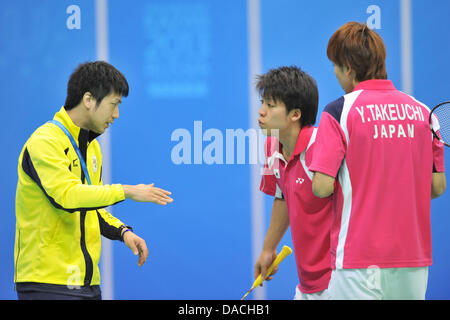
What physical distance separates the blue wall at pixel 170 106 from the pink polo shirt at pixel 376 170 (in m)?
2.07

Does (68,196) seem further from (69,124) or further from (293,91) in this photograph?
(293,91)

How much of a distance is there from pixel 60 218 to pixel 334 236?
3.38 feet

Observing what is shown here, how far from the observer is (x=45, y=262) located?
6.29 feet

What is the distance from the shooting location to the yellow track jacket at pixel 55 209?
1.85 metres

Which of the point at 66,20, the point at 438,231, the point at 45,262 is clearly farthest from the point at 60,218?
the point at 438,231

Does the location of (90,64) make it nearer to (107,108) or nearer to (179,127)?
(107,108)

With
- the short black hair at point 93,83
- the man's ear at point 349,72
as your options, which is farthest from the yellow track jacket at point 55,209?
the man's ear at point 349,72

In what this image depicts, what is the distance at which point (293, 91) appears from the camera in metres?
2.19

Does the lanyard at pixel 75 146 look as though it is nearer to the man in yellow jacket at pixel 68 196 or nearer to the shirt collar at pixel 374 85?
the man in yellow jacket at pixel 68 196

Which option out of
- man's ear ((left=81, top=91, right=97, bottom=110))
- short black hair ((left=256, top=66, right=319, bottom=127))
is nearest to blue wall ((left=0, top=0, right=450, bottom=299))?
short black hair ((left=256, top=66, right=319, bottom=127))

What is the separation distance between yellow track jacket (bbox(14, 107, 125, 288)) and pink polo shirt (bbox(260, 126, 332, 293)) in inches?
27.6

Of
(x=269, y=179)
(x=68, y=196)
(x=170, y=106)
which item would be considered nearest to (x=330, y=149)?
(x=269, y=179)

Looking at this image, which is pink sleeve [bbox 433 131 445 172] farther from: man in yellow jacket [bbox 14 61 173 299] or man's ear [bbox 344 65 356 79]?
man in yellow jacket [bbox 14 61 173 299]

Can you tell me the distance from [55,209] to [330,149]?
1.06 meters
